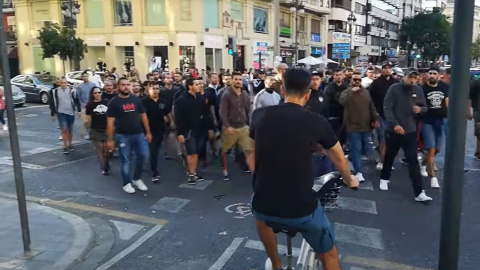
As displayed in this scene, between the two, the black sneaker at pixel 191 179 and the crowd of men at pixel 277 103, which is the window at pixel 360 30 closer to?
the crowd of men at pixel 277 103

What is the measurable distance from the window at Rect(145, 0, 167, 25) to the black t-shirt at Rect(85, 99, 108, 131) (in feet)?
78.3

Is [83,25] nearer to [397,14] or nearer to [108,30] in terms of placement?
[108,30]

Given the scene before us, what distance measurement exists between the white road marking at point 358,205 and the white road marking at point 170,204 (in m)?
2.23

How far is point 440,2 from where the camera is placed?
116 metres

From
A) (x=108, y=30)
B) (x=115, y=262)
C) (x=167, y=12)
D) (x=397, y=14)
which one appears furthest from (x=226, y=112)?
(x=397, y=14)

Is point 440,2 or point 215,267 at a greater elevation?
point 440,2

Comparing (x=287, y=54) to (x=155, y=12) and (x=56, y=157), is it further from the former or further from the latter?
(x=56, y=157)

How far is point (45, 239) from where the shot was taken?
528 cm

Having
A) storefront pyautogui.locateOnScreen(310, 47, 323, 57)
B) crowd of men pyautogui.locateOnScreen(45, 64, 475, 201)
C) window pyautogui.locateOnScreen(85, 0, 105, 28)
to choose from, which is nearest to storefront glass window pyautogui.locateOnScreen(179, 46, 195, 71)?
window pyautogui.locateOnScreen(85, 0, 105, 28)

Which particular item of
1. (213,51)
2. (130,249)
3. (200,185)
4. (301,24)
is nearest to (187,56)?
(213,51)

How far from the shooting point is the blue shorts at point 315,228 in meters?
3.00

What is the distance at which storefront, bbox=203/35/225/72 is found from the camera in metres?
33.0

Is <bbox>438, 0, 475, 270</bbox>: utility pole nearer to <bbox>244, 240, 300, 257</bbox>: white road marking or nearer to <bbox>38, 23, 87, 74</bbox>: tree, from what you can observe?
<bbox>244, 240, 300, 257</bbox>: white road marking

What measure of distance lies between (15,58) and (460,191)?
137ft
